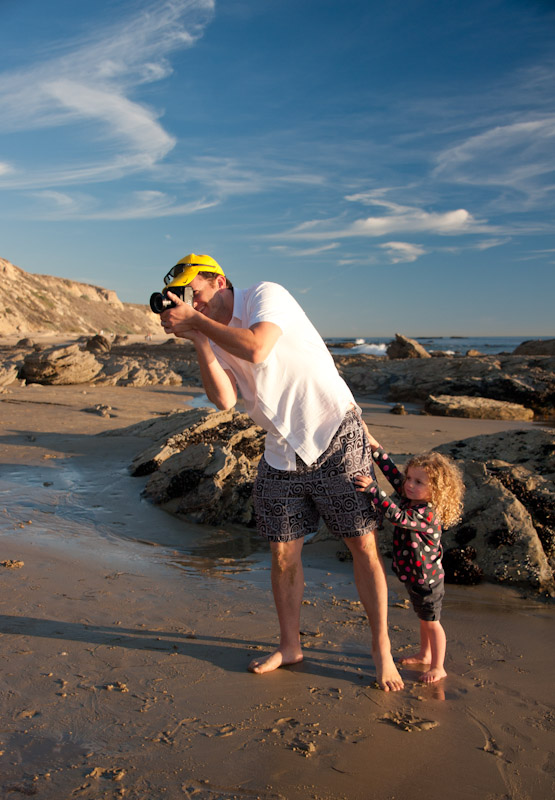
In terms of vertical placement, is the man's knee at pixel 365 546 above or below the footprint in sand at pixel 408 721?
above

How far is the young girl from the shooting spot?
3.01 m

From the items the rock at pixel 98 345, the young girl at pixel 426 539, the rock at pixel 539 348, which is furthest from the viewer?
the rock at pixel 98 345

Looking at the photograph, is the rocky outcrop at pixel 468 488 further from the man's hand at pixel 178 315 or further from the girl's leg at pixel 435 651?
the man's hand at pixel 178 315

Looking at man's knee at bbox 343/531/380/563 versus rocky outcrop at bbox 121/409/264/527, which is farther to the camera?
rocky outcrop at bbox 121/409/264/527

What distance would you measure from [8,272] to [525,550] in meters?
70.6

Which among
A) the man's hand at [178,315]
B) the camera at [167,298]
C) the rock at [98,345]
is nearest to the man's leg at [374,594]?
the man's hand at [178,315]

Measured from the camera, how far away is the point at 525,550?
165 inches

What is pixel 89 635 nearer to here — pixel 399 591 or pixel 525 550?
pixel 399 591

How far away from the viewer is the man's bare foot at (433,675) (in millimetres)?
2885

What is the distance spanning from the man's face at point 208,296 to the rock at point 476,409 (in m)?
10.7

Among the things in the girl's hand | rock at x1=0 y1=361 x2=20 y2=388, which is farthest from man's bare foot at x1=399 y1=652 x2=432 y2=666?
rock at x1=0 y1=361 x2=20 y2=388

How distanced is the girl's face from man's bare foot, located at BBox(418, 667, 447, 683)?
79 centimetres

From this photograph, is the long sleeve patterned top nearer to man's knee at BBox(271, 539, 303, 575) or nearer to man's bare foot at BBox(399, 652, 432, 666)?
man's bare foot at BBox(399, 652, 432, 666)

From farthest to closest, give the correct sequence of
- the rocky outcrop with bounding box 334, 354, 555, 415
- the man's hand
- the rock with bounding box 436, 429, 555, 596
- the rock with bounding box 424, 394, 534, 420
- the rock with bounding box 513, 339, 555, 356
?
the rock with bounding box 513, 339, 555, 356, the rocky outcrop with bounding box 334, 354, 555, 415, the rock with bounding box 424, 394, 534, 420, the rock with bounding box 436, 429, 555, 596, the man's hand
